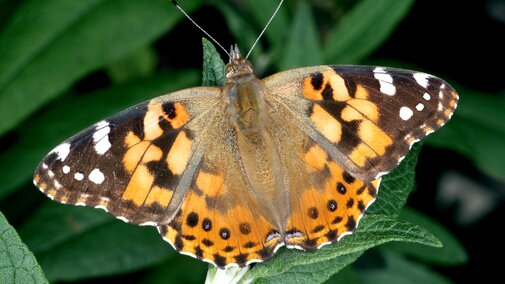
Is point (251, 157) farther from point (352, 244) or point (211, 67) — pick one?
point (352, 244)

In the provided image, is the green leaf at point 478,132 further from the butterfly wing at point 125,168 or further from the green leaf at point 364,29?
the butterfly wing at point 125,168

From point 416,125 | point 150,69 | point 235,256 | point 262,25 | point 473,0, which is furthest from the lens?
point 473,0

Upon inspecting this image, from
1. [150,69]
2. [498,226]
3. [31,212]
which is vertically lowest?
[498,226]

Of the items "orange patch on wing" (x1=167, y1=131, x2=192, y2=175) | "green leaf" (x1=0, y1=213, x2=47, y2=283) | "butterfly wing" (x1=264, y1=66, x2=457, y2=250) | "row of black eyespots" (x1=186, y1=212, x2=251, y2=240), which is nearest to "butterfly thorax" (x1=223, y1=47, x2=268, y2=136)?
"butterfly wing" (x1=264, y1=66, x2=457, y2=250)

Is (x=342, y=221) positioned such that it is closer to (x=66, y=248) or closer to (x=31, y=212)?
(x=66, y=248)

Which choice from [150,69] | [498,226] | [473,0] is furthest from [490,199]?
[150,69]

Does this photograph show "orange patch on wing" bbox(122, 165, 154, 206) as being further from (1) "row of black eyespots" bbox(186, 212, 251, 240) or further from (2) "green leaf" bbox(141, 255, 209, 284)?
(2) "green leaf" bbox(141, 255, 209, 284)

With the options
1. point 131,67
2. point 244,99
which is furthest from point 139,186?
point 131,67
